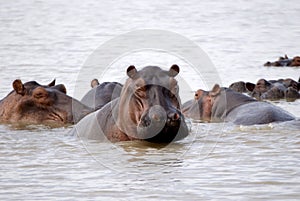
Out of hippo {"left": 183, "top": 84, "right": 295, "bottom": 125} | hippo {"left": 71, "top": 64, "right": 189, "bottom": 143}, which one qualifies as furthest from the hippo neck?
hippo {"left": 71, "top": 64, "right": 189, "bottom": 143}

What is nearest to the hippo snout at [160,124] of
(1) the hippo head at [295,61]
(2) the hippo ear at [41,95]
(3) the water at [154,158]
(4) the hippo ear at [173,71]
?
(3) the water at [154,158]

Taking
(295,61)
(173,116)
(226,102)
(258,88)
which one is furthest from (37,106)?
(295,61)

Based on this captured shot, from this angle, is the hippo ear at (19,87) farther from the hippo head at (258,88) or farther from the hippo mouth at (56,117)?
the hippo head at (258,88)

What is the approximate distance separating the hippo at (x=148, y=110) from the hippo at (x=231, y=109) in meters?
1.76

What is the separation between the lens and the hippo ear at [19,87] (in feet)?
33.7

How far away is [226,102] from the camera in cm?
1083

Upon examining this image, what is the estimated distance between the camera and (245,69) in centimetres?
1639

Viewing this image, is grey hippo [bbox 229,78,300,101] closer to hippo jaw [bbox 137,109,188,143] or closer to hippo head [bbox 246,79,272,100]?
hippo head [bbox 246,79,272,100]

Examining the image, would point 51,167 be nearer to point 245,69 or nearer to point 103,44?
point 245,69

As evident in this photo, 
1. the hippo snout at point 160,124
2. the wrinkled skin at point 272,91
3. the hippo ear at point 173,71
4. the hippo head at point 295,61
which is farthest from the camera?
the hippo head at point 295,61

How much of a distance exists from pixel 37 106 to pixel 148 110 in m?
3.35

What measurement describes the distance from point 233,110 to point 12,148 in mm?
3158

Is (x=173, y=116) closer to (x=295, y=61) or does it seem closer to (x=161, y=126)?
(x=161, y=126)

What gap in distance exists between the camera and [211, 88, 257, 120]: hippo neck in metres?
10.7
